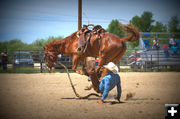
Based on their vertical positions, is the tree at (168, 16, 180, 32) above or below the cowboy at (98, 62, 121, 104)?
above

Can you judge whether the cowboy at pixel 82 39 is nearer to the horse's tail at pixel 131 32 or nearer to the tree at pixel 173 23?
the horse's tail at pixel 131 32

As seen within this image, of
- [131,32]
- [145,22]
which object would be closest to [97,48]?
[131,32]

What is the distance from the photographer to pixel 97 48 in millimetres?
6016

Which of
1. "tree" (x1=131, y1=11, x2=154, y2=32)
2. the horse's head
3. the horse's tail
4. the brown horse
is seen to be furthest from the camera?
"tree" (x1=131, y1=11, x2=154, y2=32)

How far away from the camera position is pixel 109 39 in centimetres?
586

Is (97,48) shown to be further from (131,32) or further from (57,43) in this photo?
(57,43)

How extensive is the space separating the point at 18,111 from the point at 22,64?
11.3 meters

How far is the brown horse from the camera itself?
572cm

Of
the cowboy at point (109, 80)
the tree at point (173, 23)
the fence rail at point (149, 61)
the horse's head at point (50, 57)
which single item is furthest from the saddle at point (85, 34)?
the tree at point (173, 23)

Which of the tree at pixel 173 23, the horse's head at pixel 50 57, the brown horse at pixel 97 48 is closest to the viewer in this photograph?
the brown horse at pixel 97 48

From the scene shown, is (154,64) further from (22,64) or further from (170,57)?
(22,64)

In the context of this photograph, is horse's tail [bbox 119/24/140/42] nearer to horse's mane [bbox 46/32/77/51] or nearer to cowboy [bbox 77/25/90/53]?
cowboy [bbox 77/25/90/53]

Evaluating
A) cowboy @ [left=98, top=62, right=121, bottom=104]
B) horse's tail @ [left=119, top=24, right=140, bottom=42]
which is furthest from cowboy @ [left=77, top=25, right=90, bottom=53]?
cowboy @ [left=98, top=62, right=121, bottom=104]

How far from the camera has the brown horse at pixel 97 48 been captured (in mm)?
5719
